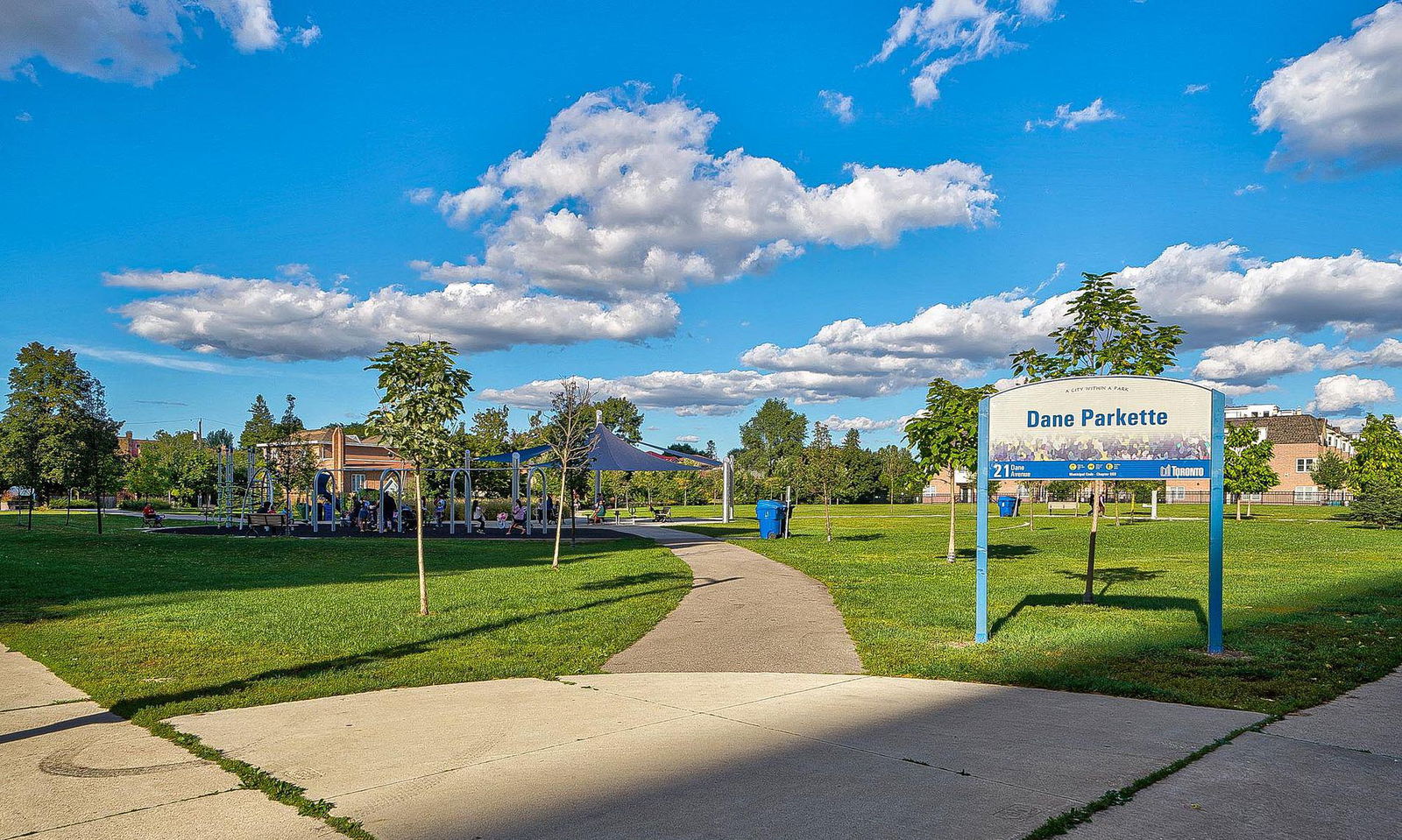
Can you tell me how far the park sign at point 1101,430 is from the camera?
30.4 ft

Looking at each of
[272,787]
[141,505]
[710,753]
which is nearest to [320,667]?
[272,787]

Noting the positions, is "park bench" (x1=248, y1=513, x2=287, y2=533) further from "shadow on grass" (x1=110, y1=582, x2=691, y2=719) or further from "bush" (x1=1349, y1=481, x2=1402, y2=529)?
"bush" (x1=1349, y1=481, x2=1402, y2=529)

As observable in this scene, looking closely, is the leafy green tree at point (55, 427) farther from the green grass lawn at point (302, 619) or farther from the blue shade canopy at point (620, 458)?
the blue shade canopy at point (620, 458)

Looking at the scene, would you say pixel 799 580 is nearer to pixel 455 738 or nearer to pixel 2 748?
pixel 455 738

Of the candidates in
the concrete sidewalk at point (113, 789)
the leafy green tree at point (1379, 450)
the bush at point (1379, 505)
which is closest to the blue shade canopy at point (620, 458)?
the concrete sidewalk at point (113, 789)

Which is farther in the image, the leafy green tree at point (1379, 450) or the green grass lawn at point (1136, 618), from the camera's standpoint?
the leafy green tree at point (1379, 450)

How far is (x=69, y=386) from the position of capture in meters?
32.6

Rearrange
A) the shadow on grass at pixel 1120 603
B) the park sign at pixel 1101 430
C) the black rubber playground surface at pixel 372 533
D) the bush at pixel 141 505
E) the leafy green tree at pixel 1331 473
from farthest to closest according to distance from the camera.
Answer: the leafy green tree at pixel 1331 473, the bush at pixel 141 505, the black rubber playground surface at pixel 372 533, the shadow on grass at pixel 1120 603, the park sign at pixel 1101 430

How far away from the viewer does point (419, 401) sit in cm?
1168

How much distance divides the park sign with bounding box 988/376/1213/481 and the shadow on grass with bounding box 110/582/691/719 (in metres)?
6.12

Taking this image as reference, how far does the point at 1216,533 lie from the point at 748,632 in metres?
5.09

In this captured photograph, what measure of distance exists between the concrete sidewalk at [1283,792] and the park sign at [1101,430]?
3688 mm

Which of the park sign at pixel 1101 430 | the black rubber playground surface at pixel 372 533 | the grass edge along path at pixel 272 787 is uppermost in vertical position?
the park sign at pixel 1101 430

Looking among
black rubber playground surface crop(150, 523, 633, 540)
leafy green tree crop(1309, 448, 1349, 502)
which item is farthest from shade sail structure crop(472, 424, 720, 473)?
leafy green tree crop(1309, 448, 1349, 502)
